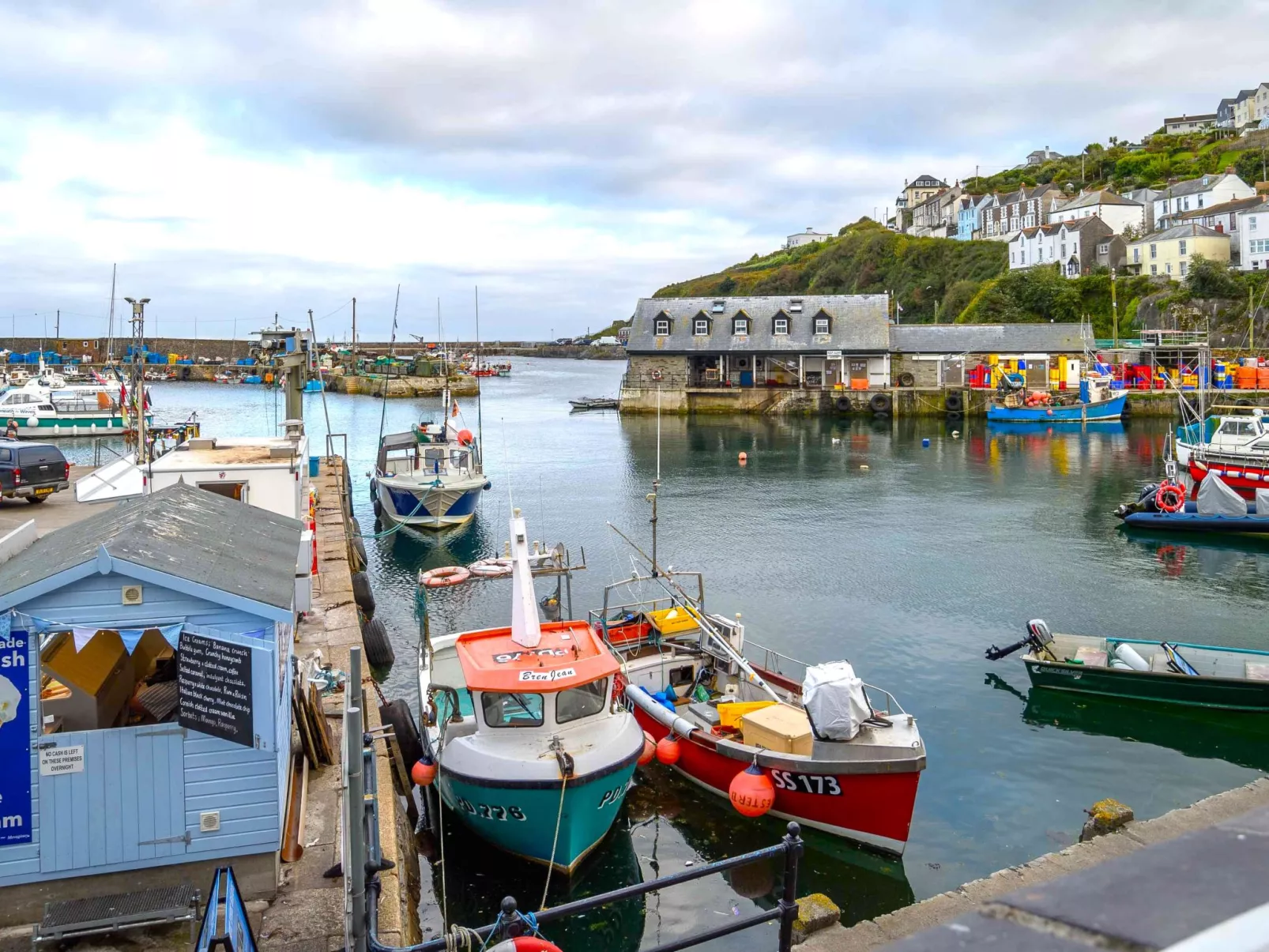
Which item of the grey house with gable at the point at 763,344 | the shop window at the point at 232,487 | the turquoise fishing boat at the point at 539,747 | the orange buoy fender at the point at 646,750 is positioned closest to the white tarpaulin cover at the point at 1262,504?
the orange buoy fender at the point at 646,750

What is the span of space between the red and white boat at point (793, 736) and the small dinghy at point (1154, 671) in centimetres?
377

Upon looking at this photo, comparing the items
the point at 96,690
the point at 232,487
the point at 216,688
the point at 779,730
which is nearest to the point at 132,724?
the point at 96,690

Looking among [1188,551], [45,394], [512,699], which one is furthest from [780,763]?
[45,394]

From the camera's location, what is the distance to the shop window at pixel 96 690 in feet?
29.7

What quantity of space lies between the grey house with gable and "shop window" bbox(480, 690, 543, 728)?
207 ft

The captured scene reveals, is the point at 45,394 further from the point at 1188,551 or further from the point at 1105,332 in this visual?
the point at 1105,332

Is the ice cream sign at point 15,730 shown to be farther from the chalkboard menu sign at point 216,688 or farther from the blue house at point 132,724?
the chalkboard menu sign at point 216,688

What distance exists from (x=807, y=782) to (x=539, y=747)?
373 cm

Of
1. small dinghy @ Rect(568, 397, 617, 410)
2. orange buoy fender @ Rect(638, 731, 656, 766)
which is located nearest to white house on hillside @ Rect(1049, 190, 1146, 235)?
small dinghy @ Rect(568, 397, 617, 410)

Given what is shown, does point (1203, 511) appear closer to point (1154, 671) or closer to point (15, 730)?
point (1154, 671)

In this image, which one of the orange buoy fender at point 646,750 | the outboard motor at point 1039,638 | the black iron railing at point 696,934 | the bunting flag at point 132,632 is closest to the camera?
the black iron railing at point 696,934

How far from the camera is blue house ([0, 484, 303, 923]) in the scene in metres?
8.38

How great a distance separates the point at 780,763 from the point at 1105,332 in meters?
85.7

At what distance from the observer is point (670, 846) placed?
13.9 metres
